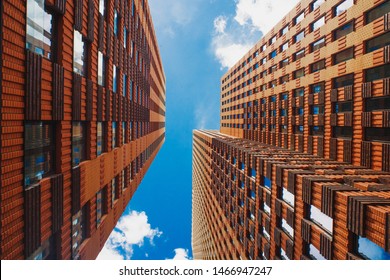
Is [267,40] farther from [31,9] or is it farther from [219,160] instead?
[31,9]

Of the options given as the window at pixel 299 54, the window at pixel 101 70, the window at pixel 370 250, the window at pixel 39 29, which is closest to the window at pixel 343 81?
the window at pixel 299 54

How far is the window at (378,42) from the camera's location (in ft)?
45.2

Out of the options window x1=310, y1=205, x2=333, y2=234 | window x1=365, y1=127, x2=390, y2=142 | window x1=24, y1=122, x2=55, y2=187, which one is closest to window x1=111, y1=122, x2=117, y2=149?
window x1=24, y1=122, x2=55, y2=187

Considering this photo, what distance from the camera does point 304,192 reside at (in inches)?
502

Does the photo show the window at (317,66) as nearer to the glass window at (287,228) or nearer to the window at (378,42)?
the window at (378,42)

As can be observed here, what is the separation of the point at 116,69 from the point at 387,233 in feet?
66.2

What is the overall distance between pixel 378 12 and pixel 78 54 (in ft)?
59.3

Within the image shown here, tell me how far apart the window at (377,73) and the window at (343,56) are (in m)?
2.05

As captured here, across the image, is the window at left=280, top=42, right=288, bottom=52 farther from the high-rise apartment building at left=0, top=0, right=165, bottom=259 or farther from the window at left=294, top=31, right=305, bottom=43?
the high-rise apartment building at left=0, top=0, right=165, bottom=259

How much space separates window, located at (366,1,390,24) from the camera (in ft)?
45.6

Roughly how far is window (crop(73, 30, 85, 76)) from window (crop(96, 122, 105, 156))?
4173 mm

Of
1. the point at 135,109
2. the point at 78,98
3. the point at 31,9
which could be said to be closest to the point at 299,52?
the point at 135,109

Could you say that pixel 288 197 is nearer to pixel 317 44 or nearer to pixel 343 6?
pixel 317 44

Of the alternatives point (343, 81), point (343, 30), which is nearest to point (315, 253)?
point (343, 81)
